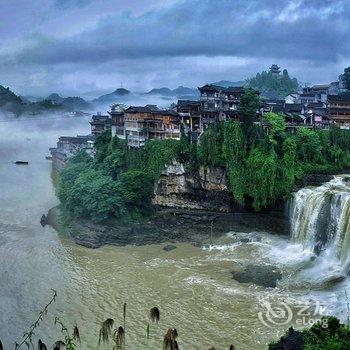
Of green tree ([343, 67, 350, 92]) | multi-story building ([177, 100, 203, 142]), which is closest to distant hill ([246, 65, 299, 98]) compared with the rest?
green tree ([343, 67, 350, 92])

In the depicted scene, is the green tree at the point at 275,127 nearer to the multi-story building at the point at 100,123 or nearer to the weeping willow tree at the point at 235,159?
the weeping willow tree at the point at 235,159

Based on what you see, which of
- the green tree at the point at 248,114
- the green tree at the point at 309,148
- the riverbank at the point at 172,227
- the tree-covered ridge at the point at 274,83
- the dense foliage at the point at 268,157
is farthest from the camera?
the tree-covered ridge at the point at 274,83

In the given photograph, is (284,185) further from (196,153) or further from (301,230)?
(196,153)

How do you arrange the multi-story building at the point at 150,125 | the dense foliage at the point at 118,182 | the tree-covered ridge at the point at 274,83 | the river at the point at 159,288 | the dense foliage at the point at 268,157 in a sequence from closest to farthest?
the river at the point at 159,288, the dense foliage at the point at 268,157, the dense foliage at the point at 118,182, the multi-story building at the point at 150,125, the tree-covered ridge at the point at 274,83

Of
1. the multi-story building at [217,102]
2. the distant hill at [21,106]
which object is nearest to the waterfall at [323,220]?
the multi-story building at [217,102]

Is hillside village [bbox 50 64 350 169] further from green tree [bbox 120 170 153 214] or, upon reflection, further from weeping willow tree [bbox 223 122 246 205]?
green tree [bbox 120 170 153 214]
